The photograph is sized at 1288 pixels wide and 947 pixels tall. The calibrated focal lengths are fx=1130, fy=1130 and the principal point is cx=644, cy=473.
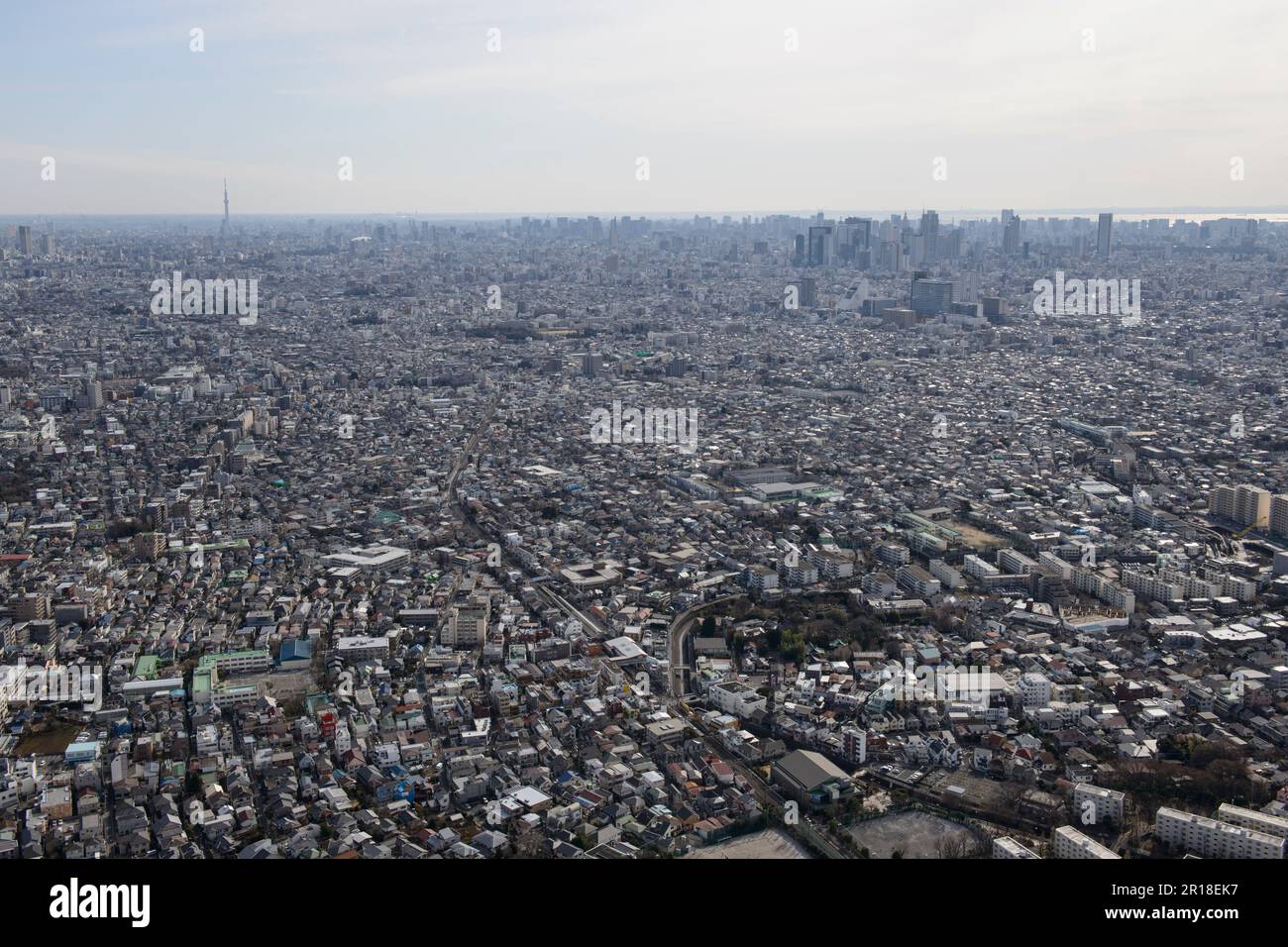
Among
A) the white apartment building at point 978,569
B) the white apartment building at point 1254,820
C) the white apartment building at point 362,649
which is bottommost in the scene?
the white apartment building at point 1254,820

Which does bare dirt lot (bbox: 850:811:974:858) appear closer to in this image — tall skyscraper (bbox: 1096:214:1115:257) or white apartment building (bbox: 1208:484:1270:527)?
white apartment building (bbox: 1208:484:1270:527)

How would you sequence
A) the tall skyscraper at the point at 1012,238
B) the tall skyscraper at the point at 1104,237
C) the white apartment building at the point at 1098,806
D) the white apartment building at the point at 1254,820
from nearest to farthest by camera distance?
the white apartment building at the point at 1254,820
the white apartment building at the point at 1098,806
the tall skyscraper at the point at 1104,237
the tall skyscraper at the point at 1012,238

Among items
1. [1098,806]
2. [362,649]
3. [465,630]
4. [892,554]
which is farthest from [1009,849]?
[892,554]

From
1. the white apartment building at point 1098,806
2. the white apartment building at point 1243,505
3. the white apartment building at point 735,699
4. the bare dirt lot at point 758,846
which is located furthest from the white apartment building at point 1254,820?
the white apartment building at point 1243,505

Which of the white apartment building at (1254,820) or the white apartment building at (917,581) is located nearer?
the white apartment building at (1254,820)

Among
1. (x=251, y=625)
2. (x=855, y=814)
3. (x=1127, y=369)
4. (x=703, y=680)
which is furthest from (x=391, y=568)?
(x=1127, y=369)

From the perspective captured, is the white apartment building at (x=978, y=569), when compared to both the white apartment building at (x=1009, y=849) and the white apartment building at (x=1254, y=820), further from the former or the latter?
the white apartment building at (x=1009, y=849)
